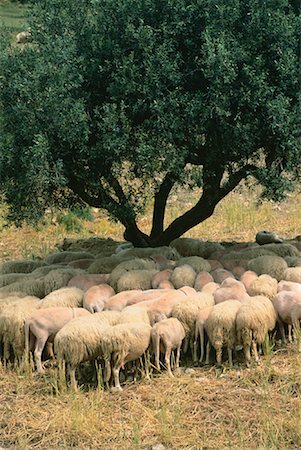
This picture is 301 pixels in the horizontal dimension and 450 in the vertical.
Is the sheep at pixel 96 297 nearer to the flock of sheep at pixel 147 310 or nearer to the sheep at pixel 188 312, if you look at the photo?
the flock of sheep at pixel 147 310

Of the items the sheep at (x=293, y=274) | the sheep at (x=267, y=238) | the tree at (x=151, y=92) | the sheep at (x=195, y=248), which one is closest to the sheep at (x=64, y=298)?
the tree at (x=151, y=92)

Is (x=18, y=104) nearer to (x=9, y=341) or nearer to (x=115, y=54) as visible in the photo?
(x=115, y=54)

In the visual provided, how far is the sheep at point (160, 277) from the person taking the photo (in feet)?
29.8

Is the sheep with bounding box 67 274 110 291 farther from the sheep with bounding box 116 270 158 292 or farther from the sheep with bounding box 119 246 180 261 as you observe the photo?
the sheep with bounding box 119 246 180 261

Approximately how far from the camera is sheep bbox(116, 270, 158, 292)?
29.3 feet

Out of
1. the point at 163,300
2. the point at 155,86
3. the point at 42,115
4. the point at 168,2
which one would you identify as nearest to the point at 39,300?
the point at 163,300

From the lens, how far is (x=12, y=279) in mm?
9812

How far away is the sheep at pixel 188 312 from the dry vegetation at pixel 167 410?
1.23 ft

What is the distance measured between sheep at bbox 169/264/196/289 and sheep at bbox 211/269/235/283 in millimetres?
295

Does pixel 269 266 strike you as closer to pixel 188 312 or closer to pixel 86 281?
pixel 188 312

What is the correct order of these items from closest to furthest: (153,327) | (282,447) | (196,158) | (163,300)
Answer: (282,447), (153,327), (163,300), (196,158)

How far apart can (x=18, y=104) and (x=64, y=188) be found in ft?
6.06

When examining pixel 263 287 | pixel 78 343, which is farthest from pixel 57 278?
pixel 263 287

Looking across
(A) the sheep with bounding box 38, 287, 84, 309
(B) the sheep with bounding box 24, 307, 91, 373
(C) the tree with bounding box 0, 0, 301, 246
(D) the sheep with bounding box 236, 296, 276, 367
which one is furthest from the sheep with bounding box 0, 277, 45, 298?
(D) the sheep with bounding box 236, 296, 276, 367
